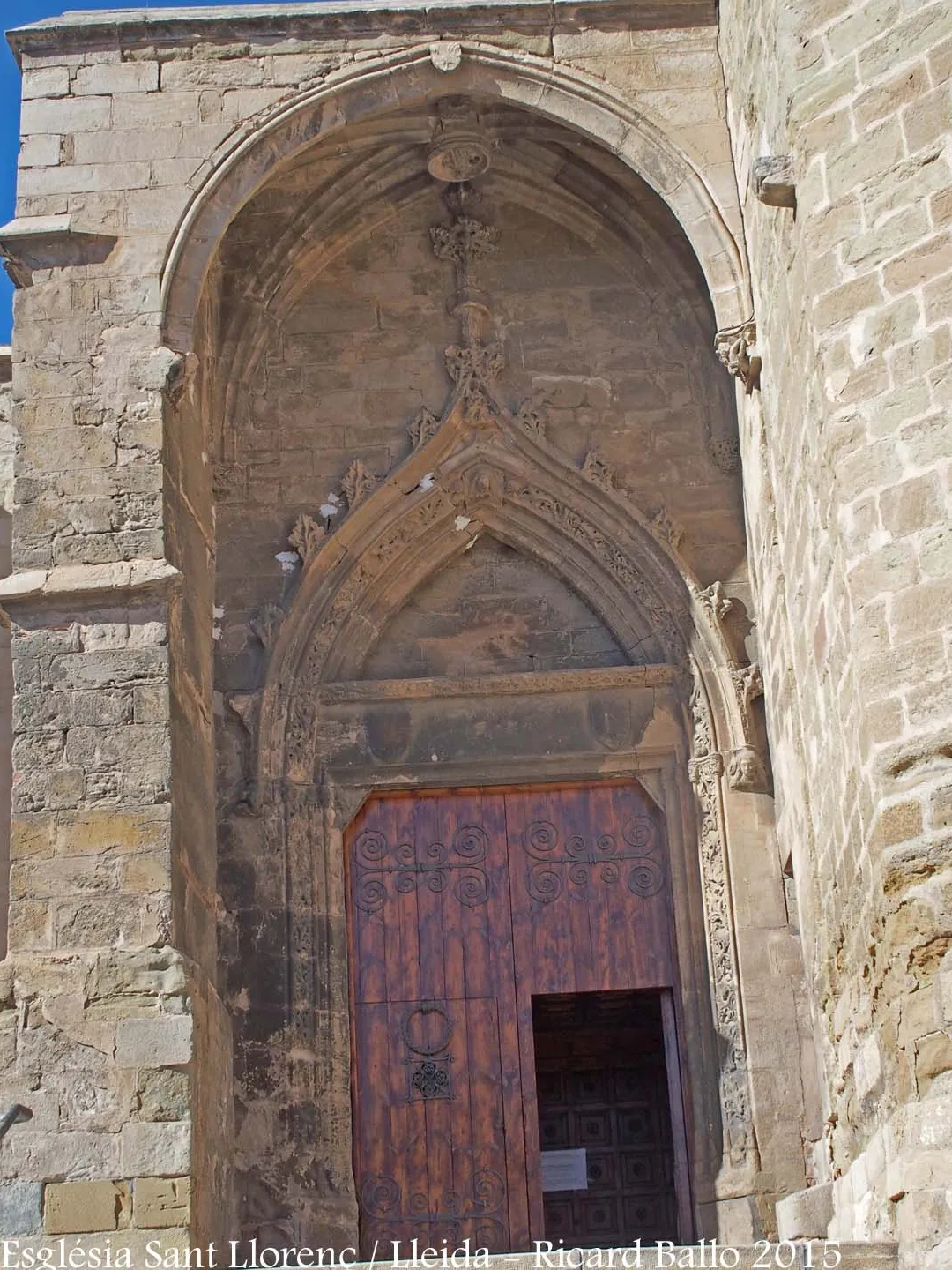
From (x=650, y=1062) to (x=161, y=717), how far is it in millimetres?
3813

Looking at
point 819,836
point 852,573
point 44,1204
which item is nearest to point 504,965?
point 819,836

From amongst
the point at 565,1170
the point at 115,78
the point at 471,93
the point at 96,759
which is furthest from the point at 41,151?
the point at 565,1170

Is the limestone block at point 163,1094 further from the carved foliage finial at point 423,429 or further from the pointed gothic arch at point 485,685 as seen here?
the carved foliage finial at point 423,429

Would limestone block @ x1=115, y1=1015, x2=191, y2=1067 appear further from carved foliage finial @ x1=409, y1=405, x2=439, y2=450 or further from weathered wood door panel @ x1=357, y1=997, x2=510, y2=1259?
carved foliage finial @ x1=409, y1=405, x2=439, y2=450

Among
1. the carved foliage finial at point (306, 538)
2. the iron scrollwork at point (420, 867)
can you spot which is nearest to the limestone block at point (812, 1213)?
the iron scrollwork at point (420, 867)

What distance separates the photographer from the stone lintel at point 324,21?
27.1ft

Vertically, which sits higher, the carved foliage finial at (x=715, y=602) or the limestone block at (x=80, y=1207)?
the carved foliage finial at (x=715, y=602)

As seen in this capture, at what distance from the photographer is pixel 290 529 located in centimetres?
853

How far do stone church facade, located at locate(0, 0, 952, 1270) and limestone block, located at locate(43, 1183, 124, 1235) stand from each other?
0.01 m

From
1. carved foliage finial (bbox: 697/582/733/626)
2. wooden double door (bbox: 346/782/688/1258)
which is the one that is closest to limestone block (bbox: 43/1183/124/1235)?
wooden double door (bbox: 346/782/688/1258)

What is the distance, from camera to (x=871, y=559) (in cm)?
581

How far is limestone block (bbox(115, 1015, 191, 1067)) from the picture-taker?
663 cm

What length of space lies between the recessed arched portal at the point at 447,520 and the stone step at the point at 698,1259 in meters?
2.04

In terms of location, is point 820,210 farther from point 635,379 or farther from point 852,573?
point 635,379
